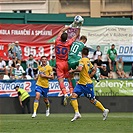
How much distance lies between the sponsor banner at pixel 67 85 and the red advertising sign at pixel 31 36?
134 inches

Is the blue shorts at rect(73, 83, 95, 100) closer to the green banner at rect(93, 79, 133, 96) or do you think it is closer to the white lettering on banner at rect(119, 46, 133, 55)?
the green banner at rect(93, 79, 133, 96)

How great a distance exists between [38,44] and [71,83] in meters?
11.4

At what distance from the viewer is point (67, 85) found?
2603cm

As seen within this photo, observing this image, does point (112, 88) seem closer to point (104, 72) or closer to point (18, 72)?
point (104, 72)

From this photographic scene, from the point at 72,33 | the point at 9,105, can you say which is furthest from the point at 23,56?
the point at 72,33

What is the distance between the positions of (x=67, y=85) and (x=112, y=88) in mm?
2085

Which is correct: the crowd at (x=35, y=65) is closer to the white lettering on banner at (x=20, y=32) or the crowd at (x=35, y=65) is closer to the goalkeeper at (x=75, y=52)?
the white lettering on banner at (x=20, y=32)

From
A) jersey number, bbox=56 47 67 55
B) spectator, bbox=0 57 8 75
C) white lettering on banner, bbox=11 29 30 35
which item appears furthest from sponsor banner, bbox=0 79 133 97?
jersey number, bbox=56 47 67 55

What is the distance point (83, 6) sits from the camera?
40.2 m

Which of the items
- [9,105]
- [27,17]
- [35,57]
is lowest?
[9,105]

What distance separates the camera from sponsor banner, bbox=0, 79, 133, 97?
26.0m

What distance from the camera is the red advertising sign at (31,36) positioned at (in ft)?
96.6

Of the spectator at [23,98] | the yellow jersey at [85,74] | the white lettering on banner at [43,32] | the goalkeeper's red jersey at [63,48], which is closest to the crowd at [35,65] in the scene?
the white lettering on banner at [43,32]

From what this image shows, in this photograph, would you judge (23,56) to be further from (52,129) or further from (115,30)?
(52,129)
